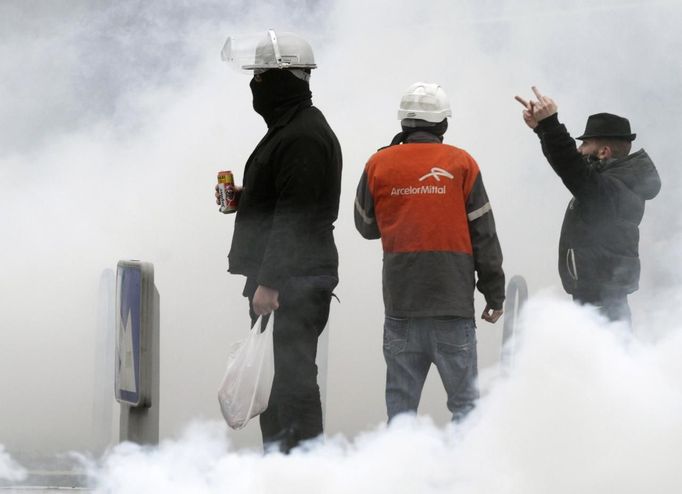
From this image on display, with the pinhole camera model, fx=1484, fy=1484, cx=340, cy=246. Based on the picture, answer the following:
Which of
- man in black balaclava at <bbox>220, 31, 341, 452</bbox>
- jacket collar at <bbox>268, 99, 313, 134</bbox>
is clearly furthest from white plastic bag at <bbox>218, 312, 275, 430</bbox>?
jacket collar at <bbox>268, 99, 313, 134</bbox>

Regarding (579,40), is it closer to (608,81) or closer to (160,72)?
(608,81)

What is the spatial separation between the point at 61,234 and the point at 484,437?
3.29m

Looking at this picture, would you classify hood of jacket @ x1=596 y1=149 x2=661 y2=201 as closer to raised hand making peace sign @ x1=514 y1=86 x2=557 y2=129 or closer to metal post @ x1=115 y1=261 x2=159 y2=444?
raised hand making peace sign @ x1=514 y1=86 x2=557 y2=129

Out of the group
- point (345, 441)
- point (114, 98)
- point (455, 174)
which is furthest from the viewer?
point (114, 98)

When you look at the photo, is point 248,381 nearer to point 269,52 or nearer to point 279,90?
point 279,90

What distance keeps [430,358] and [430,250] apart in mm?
370

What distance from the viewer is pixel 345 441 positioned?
167 inches

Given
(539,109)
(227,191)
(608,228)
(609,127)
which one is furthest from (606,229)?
(227,191)

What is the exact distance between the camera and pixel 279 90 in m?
4.70

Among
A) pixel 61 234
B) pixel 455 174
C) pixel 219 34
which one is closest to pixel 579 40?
pixel 219 34

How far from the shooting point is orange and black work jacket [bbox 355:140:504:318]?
182 inches

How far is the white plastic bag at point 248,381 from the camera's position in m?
4.38

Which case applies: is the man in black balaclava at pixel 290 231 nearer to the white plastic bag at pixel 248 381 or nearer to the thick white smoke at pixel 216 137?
the white plastic bag at pixel 248 381

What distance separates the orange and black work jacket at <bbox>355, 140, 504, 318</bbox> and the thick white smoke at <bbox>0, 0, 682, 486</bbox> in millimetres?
1522
